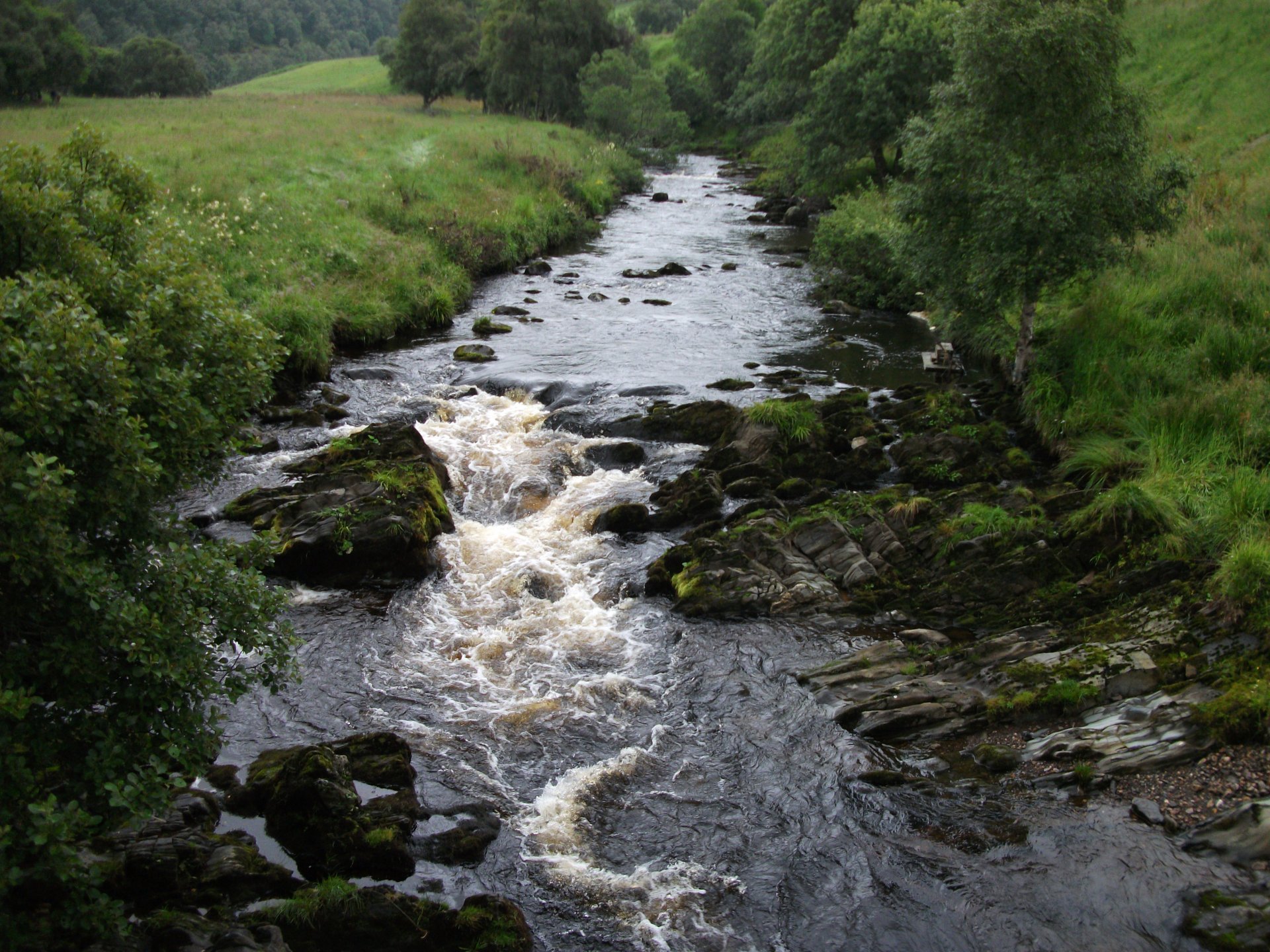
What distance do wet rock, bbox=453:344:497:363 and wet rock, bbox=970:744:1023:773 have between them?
20097mm

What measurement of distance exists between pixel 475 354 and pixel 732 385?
8.30 metres

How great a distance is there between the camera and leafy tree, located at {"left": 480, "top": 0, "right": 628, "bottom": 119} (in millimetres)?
79562

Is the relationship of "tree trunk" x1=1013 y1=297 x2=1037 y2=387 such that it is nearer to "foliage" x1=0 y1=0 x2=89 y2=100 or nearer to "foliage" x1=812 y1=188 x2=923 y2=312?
"foliage" x1=812 y1=188 x2=923 y2=312

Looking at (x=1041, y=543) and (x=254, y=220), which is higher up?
(x=254, y=220)

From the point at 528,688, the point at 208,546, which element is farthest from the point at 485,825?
the point at 208,546

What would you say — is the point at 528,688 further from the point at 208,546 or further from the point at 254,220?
the point at 254,220

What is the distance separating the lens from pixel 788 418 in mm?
21453

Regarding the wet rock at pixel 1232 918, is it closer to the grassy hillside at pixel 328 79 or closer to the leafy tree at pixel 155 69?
the leafy tree at pixel 155 69

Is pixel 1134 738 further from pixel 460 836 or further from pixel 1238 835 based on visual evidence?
pixel 460 836

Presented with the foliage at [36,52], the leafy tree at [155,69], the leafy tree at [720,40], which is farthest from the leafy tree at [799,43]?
the leafy tree at [155,69]

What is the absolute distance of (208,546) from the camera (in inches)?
362

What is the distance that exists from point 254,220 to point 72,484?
91.5 feet

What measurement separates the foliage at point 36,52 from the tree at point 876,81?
186 feet

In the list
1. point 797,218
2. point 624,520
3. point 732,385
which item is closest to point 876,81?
point 797,218
